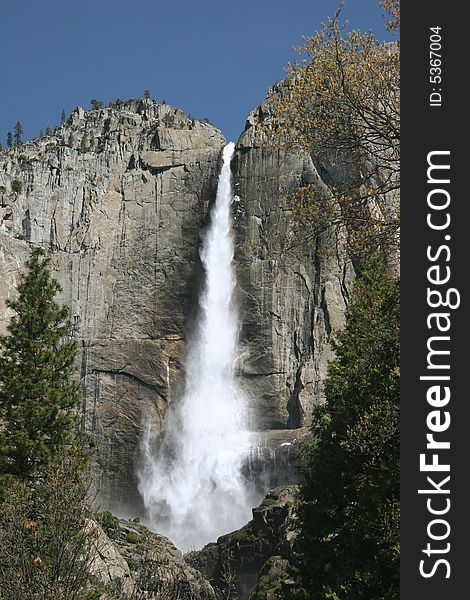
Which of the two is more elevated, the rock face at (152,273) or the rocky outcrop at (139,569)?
the rock face at (152,273)

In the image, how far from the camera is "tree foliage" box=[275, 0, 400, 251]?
16688mm

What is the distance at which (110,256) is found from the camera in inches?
2864

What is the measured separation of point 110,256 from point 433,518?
65132mm

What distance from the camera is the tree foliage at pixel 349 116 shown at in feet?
54.7

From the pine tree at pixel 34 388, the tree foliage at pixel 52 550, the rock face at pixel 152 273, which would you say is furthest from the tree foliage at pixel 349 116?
the rock face at pixel 152 273

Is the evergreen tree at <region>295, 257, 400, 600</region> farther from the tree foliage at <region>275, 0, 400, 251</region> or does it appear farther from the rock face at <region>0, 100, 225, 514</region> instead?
the rock face at <region>0, 100, 225, 514</region>

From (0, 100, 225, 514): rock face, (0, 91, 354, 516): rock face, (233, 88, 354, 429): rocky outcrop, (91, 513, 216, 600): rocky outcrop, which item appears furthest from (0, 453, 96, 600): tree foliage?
(0, 100, 225, 514): rock face

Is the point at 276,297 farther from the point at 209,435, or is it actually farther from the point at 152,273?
the point at 209,435

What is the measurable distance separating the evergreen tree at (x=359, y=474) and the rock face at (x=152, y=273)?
37155 millimetres

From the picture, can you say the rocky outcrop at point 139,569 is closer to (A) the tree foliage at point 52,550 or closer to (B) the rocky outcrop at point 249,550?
(A) the tree foliage at point 52,550

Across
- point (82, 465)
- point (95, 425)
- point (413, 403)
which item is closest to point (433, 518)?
point (413, 403)

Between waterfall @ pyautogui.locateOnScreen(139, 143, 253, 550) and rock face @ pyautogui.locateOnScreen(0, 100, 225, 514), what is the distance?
45.4 inches

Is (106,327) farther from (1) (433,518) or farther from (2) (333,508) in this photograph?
(1) (433,518)

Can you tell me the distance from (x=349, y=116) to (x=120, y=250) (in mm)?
57017
